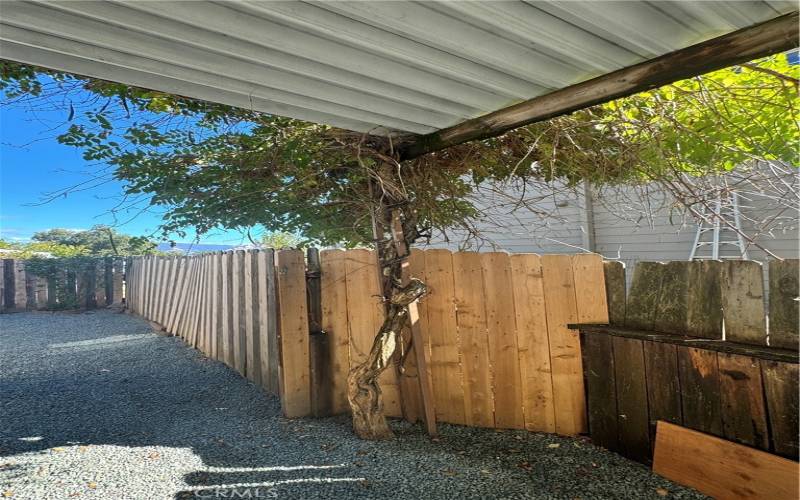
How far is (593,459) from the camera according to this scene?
255 centimetres

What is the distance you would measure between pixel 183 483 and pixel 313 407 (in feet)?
3.89

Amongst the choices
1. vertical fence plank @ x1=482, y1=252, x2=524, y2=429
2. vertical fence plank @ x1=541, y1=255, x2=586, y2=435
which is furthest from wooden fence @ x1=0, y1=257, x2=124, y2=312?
vertical fence plank @ x1=541, y1=255, x2=586, y2=435

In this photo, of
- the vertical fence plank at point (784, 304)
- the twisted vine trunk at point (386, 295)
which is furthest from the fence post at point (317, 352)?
the vertical fence plank at point (784, 304)

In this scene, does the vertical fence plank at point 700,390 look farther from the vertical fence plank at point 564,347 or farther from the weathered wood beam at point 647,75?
the weathered wood beam at point 647,75

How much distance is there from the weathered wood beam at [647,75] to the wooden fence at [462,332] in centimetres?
108

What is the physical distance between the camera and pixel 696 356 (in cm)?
226

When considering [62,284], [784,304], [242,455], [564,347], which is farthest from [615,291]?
[62,284]

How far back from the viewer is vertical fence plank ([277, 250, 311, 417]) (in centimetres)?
320

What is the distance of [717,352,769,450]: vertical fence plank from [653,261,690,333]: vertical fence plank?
29 centimetres

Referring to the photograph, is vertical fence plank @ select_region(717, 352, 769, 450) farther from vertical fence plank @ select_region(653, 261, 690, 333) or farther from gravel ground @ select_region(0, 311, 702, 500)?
gravel ground @ select_region(0, 311, 702, 500)

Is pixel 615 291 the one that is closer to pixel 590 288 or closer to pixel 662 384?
pixel 590 288

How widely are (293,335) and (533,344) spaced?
174 centimetres

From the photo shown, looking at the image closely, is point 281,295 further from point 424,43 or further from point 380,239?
point 424,43

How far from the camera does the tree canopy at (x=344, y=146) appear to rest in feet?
8.93
